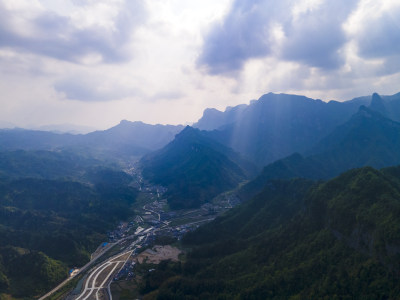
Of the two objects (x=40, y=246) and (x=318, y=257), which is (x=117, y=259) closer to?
(x=40, y=246)

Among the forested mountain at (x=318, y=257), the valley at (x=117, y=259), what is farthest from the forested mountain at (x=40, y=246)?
the forested mountain at (x=318, y=257)

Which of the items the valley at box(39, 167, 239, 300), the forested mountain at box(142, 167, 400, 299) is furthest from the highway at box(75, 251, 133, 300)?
the forested mountain at box(142, 167, 400, 299)

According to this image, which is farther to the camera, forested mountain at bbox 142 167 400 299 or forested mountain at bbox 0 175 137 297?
forested mountain at bbox 0 175 137 297

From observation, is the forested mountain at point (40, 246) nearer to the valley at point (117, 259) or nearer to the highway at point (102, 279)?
the valley at point (117, 259)

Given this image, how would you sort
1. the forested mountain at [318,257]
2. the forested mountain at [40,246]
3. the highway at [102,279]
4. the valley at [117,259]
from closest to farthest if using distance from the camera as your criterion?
the forested mountain at [318,257], the highway at [102,279], the valley at [117,259], the forested mountain at [40,246]

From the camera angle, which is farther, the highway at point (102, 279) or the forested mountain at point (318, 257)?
the highway at point (102, 279)

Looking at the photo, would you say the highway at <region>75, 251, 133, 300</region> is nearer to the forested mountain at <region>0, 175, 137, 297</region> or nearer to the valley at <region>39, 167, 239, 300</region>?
the valley at <region>39, 167, 239, 300</region>

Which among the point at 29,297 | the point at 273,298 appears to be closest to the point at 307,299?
the point at 273,298

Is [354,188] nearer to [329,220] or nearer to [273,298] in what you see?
[329,220]
